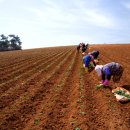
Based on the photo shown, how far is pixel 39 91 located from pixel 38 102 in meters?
1.54

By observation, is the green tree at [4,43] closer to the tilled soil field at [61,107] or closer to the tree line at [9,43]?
the tree line at [9,43]

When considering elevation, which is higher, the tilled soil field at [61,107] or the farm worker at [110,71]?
the farm worker at [110,71]

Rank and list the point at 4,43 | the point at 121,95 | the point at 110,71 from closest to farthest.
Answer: the point at 121,95 → the point at 110,71 → the point at 4,43

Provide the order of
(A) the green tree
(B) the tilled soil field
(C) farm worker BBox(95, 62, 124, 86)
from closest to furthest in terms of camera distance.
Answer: (B) the tilled soil field
(C) farm worker BBox(95, 62, 124, 86)
(A) the green tree

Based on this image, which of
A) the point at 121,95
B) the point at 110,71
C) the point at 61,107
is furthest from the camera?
the point at 110,71

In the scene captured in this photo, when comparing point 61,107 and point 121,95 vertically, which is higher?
point 121,95

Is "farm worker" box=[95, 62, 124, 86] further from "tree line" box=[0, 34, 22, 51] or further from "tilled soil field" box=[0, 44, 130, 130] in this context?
"tree line" box=[0, 34, 22, 51]

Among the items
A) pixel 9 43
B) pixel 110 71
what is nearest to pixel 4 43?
pixel 9 43

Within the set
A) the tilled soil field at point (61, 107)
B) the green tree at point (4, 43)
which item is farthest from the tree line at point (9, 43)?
the tilled soil field at point (61, 107)

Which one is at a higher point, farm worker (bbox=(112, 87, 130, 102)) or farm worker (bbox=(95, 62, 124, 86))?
farm worker (bbox=(95, 62, 124, 86))

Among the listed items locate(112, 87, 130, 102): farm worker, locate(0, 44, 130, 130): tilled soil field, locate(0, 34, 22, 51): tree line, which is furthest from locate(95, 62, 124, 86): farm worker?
locate(0, 34, 22, 51): tree line

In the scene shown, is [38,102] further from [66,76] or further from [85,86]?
[66,76]

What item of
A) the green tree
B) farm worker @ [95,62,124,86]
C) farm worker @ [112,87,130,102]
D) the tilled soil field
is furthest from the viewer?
the green tree

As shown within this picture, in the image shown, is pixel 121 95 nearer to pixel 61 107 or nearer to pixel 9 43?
pixel 61 107
